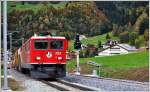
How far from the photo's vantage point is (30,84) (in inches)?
619

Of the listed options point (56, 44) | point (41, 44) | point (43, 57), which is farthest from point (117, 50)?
point (41, 44)

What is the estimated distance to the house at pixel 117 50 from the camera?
14.9 meters

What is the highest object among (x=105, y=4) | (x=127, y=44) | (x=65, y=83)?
(x=105, y=4)

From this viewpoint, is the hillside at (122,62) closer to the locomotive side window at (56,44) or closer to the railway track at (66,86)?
the railway track at (66,86)

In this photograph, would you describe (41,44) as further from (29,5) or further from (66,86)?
(29,5)

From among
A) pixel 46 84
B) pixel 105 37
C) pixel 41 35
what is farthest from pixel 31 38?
pixel 105 37

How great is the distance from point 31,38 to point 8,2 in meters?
1.31

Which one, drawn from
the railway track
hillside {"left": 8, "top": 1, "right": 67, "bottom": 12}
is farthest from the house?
hillside {"left": 8, "top": 1, "right": 67, "bottom": 12}

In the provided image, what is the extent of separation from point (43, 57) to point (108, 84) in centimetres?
238

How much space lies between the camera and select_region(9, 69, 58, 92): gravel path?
15.3m

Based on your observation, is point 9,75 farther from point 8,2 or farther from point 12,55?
point 8,2

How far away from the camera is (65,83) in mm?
16688

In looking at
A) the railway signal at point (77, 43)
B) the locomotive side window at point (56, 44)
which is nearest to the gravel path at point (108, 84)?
the locomotive side window at point (56, 44)

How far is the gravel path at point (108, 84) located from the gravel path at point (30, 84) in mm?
927
